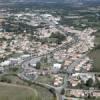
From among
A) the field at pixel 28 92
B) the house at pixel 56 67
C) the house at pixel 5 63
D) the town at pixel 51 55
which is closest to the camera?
the field at pixel 28 92

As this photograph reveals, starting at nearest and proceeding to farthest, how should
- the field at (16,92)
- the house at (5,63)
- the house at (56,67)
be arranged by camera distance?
the field at (16,92), the house at (56,67), the house at (5,63)

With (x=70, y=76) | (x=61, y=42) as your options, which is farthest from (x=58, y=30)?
(x=70, y=76)

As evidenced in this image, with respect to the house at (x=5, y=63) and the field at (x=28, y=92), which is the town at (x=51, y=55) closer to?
the house at (x=5, y=63)

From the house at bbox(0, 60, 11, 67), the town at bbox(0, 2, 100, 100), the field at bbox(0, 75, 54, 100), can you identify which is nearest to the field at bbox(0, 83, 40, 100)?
the field at bbox(0, 75, 54, 100)

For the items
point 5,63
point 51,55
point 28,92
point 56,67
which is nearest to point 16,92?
point 28,92

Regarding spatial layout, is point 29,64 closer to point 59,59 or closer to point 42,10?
point 59,59

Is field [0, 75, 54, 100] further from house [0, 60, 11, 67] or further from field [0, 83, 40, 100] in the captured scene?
house [0, 60, 11, 67]

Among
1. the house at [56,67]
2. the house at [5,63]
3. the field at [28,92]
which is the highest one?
the house at [56,67]

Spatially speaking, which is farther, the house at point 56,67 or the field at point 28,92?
the house at point 56,67

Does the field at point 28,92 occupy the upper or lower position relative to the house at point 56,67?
lower

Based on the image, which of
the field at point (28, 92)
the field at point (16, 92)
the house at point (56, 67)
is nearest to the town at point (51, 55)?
the house at point (56, 67)

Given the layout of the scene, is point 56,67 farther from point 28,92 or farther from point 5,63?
point 28,92
